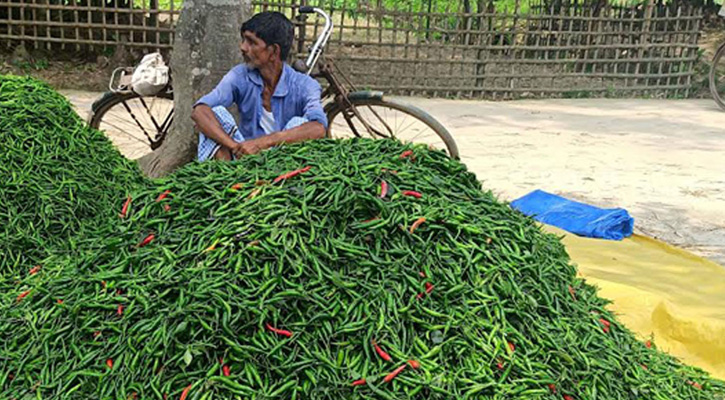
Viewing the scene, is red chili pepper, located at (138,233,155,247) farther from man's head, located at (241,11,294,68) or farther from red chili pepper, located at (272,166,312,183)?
man's head, located at (241,11,294,68)

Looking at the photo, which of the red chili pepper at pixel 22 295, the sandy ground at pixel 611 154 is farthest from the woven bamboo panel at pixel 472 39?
the red chili pepper at pixel 22 295

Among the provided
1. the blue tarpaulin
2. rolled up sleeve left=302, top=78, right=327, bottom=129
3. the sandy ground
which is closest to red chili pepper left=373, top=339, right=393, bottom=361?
rolled up sleeve left=302, top=78, right=327, bottom=129

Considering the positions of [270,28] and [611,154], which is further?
[611,154]

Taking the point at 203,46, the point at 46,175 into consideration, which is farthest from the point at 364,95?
the point at 46,175

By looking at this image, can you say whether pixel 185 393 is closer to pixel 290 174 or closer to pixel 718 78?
pixel 290 174

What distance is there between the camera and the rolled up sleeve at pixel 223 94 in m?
3.61

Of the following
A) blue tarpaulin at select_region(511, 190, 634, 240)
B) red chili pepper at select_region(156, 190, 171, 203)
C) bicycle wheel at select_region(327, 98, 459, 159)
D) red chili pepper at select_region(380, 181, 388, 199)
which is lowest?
blue tarpaulin at select_region(511, 190, 634, 240)

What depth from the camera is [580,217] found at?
444 cm

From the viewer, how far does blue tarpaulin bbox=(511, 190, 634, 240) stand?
4.27 meters

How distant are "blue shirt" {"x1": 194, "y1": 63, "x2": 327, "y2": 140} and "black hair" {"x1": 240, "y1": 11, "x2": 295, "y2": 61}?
0.58 feet

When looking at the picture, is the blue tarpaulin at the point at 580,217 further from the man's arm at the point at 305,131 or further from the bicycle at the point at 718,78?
the bicycle at the point at 718,78

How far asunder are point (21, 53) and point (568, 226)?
812cm

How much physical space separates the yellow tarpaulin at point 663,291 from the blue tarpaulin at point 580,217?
0.31 feet

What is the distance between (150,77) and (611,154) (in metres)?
4.19
